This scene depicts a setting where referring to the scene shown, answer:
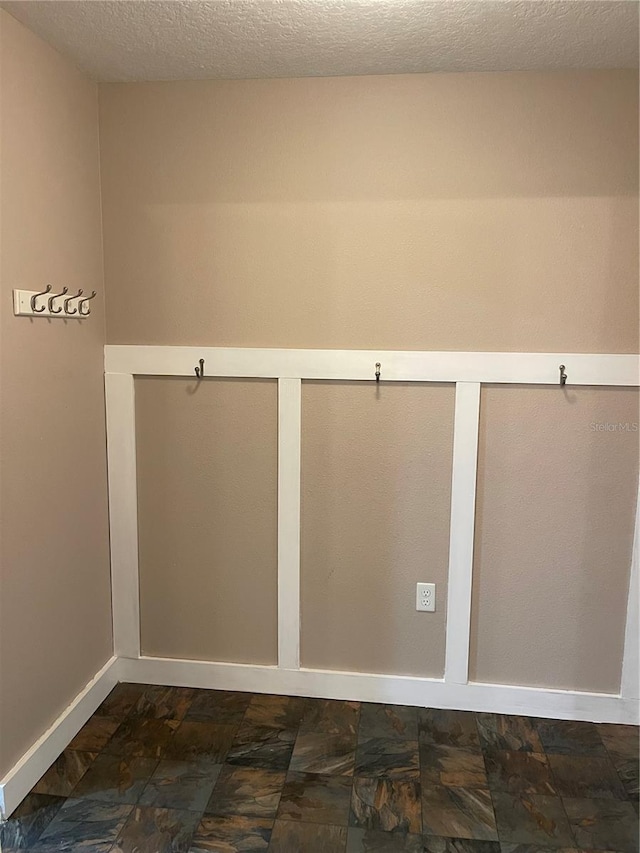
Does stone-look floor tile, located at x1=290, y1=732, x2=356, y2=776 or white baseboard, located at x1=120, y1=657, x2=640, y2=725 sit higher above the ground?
white baseboard, located at x1=120, y1=657, x2=640, y2=725

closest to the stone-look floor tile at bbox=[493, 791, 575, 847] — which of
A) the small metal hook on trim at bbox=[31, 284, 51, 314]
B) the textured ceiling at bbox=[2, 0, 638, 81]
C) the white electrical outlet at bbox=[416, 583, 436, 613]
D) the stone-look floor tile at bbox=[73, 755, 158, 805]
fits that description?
the white electrical outlet at bbox=[416, 583, 436, 613]

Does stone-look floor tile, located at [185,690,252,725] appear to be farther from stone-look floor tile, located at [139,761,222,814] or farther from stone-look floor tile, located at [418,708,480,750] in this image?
stone-look floor tile, located at [418,708,480,750]

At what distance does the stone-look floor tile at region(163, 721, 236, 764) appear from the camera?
210 centimetres

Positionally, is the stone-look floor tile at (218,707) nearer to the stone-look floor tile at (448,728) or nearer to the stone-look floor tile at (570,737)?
the stone-look floor tile at (448,728)

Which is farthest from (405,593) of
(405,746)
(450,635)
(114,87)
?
(114,87)

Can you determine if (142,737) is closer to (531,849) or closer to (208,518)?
(208,518)

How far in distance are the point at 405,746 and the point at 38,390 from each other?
1594 millimetres

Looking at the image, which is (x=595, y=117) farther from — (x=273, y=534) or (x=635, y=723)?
(x=635, y=723)

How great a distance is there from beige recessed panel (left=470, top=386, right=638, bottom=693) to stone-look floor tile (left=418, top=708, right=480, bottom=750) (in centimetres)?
15

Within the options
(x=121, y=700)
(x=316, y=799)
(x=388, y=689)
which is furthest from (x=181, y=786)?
(x=388, y=689)

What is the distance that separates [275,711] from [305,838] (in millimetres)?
586

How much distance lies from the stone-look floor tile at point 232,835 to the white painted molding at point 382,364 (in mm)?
1328

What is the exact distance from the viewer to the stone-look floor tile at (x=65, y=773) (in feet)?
6.35

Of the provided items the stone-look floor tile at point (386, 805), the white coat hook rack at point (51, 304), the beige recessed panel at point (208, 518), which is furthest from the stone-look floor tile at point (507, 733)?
the white coat hook rack at point (51, 304)
